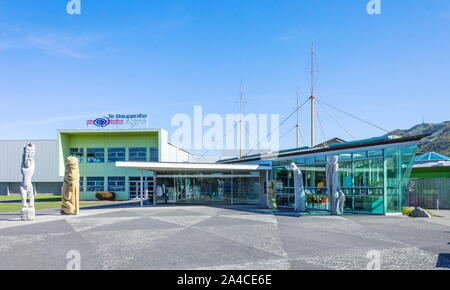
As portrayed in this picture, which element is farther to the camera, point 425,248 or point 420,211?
point 420,211

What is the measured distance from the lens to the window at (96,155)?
133ft

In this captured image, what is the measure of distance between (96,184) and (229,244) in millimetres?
31643

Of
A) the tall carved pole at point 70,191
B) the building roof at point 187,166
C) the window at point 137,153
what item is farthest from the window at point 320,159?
the window at point 137,153

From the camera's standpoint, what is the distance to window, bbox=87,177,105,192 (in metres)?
40.4

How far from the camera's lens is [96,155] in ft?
134

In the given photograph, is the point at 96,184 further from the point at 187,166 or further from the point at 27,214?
the point at 27,214

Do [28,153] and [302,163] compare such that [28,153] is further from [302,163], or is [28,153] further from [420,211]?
[420,211]

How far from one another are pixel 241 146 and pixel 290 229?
3773cm

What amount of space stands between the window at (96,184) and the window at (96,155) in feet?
6.04

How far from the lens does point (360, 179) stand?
21750 millimetres

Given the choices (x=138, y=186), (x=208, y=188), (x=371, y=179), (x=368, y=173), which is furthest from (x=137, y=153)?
(x=371, y=179)

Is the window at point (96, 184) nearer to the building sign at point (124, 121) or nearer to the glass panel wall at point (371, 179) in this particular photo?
the building sign at point (124, 121)
